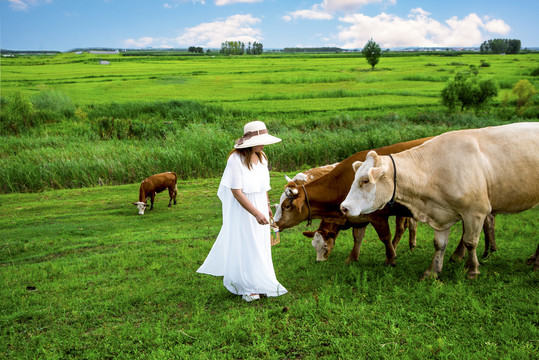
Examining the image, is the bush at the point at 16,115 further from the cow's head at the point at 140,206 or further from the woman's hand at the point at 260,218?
the woman's hand at the point at 260,218

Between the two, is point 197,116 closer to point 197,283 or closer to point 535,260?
point 197,283

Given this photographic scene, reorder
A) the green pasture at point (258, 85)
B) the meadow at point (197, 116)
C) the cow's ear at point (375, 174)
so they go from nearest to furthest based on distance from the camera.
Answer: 1. the cow's ear at point (375, 174)
2. the meadow at point (197, 116)
3. the green pasture at point (258, 85)

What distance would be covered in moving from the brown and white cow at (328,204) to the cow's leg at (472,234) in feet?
3.32

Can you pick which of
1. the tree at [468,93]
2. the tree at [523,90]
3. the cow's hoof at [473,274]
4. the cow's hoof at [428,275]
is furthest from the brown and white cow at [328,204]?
the tree at [523,90]

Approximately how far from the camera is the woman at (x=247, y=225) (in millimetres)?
4941

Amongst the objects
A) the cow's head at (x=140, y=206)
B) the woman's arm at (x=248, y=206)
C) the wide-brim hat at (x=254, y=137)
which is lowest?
the cow's head at (x=140, y=206)

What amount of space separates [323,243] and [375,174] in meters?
1.90

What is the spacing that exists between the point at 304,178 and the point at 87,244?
4525 millimetres

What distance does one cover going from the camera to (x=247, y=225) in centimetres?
515

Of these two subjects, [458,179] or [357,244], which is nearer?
[458,179]

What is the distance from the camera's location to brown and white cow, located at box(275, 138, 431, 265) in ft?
20.5

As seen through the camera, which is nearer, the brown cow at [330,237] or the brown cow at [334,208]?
the brown cow at [334,208]

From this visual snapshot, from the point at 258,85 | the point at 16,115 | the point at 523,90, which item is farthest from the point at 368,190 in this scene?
the point at 258,85

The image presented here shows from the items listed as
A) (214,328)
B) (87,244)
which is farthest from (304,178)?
(87,244)
